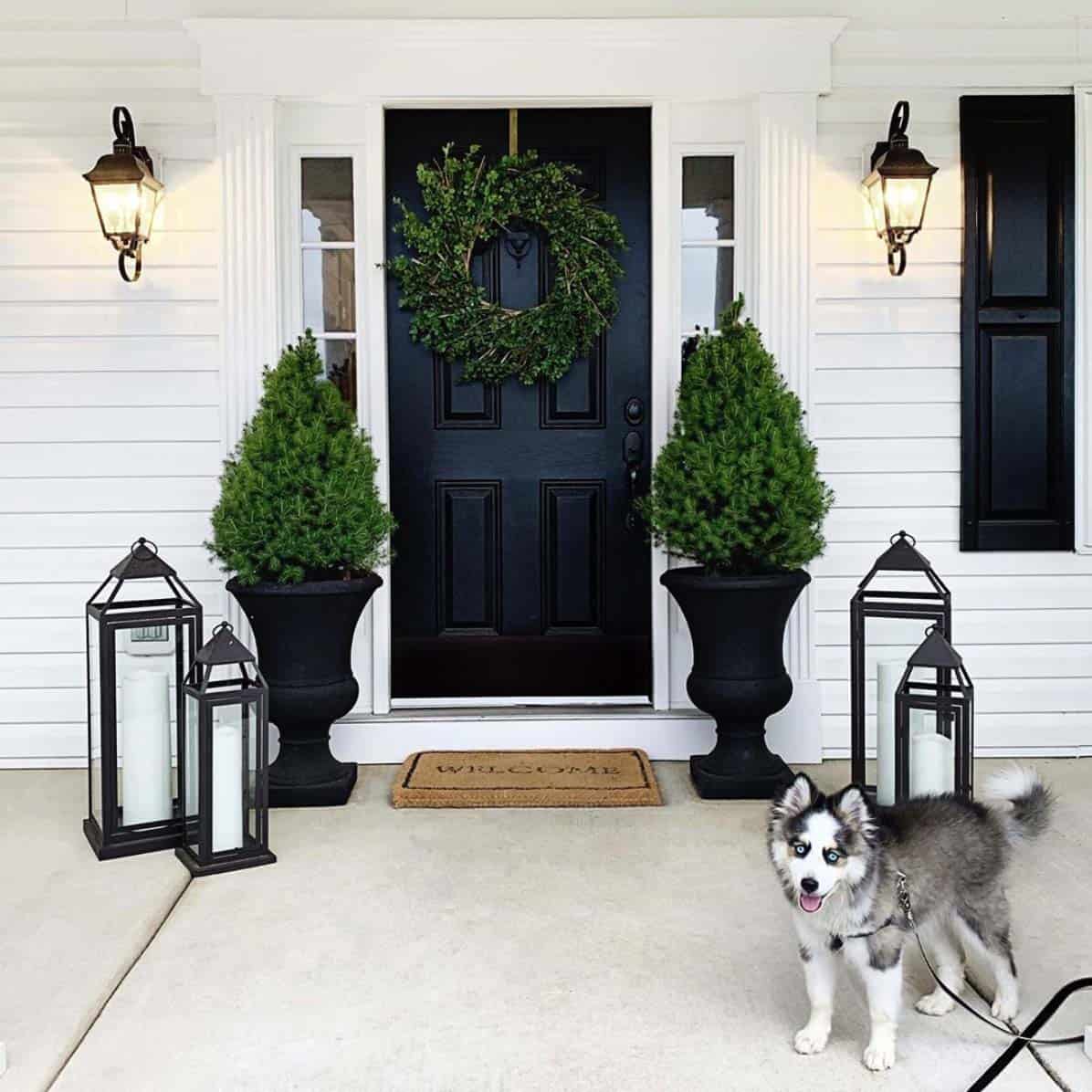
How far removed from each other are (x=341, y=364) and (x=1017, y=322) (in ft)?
7.35

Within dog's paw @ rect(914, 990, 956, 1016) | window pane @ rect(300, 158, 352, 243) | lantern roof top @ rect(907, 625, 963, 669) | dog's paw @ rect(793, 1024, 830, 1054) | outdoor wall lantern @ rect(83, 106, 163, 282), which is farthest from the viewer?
window pane @ rect(300, 158, 352, 243)

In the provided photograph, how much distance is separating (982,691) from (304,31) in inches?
123

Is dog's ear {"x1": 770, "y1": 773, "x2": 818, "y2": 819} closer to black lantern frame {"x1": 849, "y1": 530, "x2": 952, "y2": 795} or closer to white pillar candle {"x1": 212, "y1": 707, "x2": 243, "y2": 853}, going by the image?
black lantern frame {"x1": 849, "y1": 530, "x2": 952, "y2": 795}

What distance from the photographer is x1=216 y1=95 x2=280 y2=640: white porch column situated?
4.01 m

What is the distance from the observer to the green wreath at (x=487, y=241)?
4.11 m

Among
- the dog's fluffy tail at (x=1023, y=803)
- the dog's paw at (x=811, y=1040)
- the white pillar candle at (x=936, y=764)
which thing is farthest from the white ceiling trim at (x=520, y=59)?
the dog's paw at (x=811, y=1040)

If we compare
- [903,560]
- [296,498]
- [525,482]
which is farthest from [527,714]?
[903,560]

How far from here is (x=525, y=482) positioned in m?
4.29

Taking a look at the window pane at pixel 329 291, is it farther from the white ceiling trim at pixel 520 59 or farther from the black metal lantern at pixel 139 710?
the black metal lantern at pixel 139 710

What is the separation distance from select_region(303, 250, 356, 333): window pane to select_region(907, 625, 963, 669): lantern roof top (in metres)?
2.24

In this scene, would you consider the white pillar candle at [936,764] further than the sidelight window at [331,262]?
No

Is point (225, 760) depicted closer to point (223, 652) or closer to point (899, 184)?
point (223, 652)

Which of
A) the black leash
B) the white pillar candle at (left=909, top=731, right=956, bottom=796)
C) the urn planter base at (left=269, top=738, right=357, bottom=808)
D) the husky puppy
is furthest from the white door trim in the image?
the black leash

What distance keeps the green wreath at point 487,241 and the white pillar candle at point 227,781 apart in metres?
1.60
